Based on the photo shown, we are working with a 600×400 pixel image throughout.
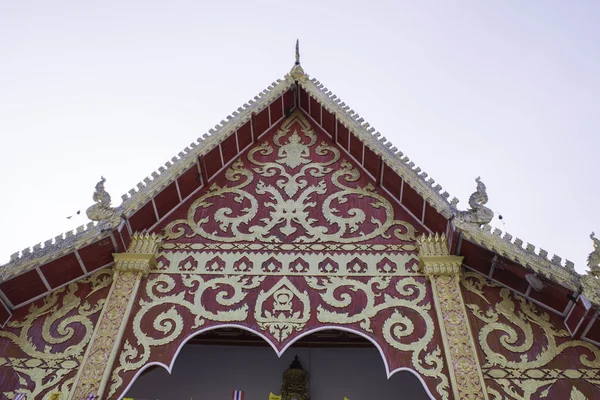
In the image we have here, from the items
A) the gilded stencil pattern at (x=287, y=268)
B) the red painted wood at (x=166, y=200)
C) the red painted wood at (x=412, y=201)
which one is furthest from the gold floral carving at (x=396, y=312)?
the red painted wood at (x=166, y=200)

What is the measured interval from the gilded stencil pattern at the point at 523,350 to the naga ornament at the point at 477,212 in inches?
28.3

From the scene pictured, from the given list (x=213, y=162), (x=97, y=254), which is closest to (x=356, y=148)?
(x=213, y=162)

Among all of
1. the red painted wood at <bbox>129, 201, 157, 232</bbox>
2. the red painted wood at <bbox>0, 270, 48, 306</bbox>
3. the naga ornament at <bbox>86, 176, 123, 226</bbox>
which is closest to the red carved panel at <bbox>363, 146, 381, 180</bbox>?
the red painted wood at <bbox>129, 201, 157, 232</bbox>

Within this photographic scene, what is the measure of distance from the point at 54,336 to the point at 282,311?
7.21 feet

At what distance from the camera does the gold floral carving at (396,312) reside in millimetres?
5160

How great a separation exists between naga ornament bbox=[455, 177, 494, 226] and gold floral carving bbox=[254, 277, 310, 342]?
71.9 inches

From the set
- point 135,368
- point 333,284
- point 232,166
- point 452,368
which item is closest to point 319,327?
point 333,284

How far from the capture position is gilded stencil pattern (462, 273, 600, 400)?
4.96 m

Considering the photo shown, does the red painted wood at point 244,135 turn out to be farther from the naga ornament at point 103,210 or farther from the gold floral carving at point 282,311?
the gold floral carving at point 282,311

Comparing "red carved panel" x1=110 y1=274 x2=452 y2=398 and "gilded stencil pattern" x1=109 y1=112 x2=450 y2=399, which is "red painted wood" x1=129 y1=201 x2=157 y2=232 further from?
"red carved panel" x1=110 y1=274 x2=452 y2=398

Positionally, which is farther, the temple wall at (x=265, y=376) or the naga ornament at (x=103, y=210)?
the temple wall at (x=265, y=376)

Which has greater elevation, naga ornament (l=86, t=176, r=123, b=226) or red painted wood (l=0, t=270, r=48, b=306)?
naga ornament (l=86, t=176, r=123, b=226)

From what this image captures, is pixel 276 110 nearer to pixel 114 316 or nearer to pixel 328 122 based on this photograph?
pixel 328 122

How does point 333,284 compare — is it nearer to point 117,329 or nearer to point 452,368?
point 452,368
